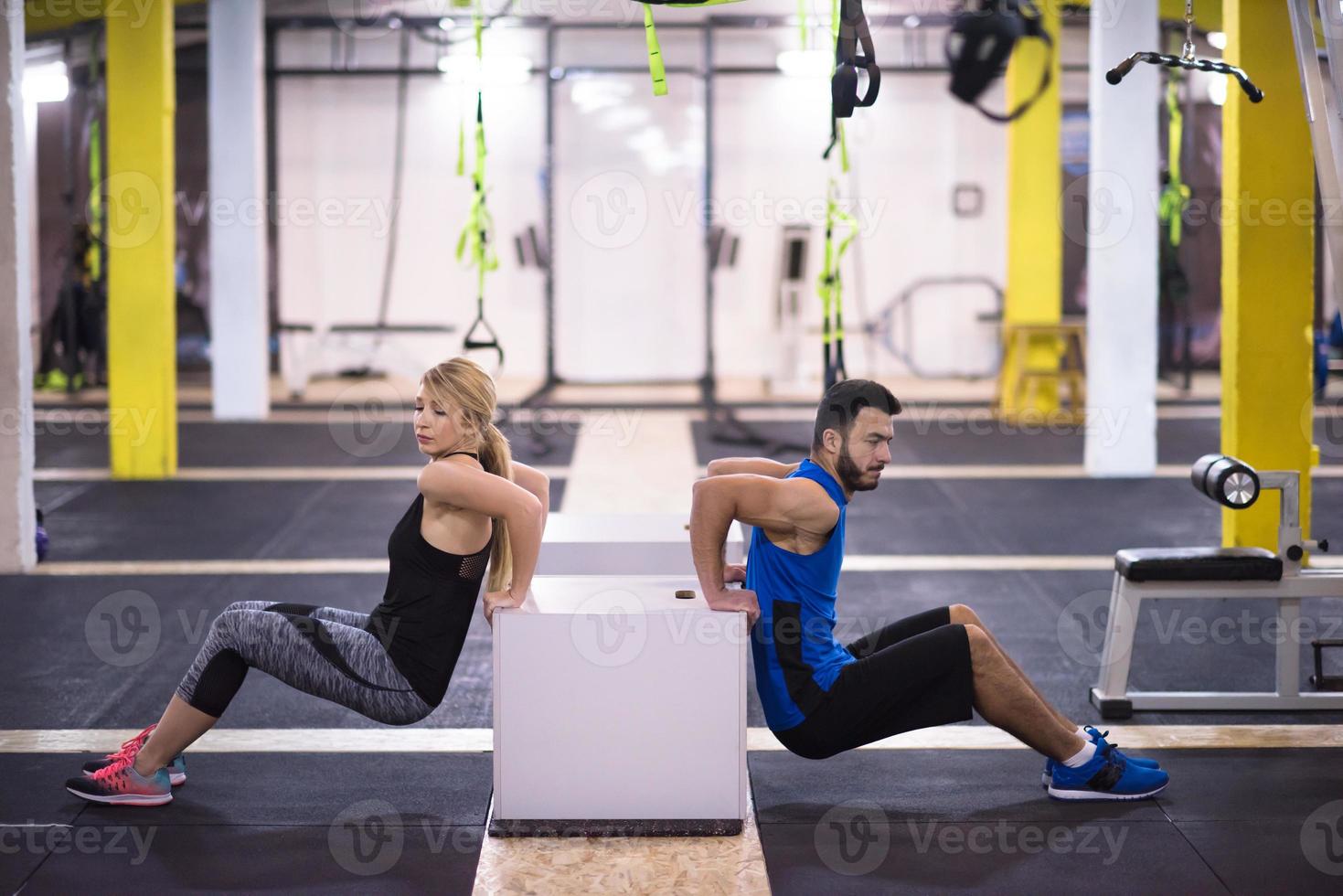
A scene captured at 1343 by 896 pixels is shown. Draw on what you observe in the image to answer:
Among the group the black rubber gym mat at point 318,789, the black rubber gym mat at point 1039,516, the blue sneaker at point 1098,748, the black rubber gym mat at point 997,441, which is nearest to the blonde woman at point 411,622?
the black rubber gym mat at point 318,789

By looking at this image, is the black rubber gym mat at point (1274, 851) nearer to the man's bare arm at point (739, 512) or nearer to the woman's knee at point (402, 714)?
the man's bare arm at point (739, 512)

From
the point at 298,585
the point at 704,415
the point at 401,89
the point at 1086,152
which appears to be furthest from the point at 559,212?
the point at 298,585

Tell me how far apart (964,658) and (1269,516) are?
3445 mm

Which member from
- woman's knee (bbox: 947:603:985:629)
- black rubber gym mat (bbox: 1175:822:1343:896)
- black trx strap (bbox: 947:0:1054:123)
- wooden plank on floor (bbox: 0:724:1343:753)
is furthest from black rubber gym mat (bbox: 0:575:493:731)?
black trx strap (bbox: 947:0:1054:123)

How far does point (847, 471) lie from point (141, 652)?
280 centimetres

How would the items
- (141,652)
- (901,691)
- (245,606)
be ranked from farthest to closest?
(141,652) < (245,606) < (901,691)

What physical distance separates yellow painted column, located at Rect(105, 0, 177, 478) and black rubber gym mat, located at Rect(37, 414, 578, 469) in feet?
2.15

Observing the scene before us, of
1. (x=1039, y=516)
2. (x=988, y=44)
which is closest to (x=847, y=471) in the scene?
(x=1039, y=516)

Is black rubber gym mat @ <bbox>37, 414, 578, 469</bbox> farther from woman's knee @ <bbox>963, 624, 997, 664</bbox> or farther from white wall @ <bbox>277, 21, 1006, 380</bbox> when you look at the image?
woman's knee @ <bbox>963, 624, 997, 664</bbox>

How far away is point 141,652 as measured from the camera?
4996 mm

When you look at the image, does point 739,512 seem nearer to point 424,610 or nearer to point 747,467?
point 747,467

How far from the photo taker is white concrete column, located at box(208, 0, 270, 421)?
10.5 meters

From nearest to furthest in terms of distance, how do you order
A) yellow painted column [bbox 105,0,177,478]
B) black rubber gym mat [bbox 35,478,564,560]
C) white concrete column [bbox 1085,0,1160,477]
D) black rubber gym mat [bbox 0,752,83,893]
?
black rubber gym mat [bbox 0,752,83,893] → black rubber gym mat [bbox 35,478,564,560] → yellow painted column [bbox 105,0,177,478] → white concrete column [bbox 1085,0,1160,477]

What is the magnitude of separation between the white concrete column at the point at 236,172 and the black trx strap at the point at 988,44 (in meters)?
5.16
